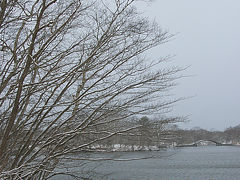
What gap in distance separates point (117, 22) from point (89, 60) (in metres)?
0.84

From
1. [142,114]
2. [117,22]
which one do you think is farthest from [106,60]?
[142,114]

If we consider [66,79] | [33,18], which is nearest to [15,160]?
Answer: [66,79]

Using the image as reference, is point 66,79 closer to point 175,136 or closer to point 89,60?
point 89,60

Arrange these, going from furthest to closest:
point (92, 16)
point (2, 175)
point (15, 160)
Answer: point (92, 16) < point (15, 160) < point (2, 175)

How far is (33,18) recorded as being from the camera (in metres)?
4.70

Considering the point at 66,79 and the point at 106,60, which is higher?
the point at 106,60

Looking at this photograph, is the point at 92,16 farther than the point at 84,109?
Yes

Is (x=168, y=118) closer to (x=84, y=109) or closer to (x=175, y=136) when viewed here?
(x=175, y=136)

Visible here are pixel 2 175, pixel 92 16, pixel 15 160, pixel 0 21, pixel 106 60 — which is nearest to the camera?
pixel 2 175

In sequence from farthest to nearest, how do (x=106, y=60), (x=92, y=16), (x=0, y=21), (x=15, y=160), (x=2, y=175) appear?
(x=92, y=16) < (x=106, y=60) < (x=15, y=160) < (x=0, y=21) < (x=2, y=175)

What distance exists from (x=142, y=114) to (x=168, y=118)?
39 centimetres

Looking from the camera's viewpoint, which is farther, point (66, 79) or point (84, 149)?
point (84, 149)

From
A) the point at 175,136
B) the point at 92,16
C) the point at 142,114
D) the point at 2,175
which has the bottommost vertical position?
the point at 2,175

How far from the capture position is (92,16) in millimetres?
5164
